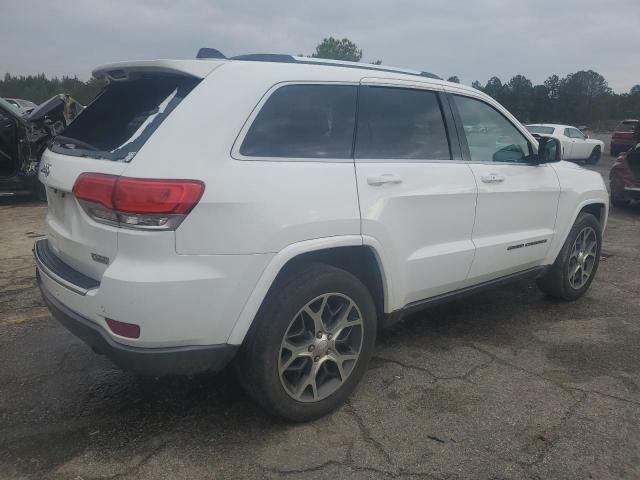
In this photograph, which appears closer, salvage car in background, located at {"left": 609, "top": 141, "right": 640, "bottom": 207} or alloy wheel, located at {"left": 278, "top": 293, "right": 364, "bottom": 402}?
alloy wheel, located at {"left": 278, "top": 293, "right": 364, "bottom": 402}

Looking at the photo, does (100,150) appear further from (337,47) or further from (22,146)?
(337,47)

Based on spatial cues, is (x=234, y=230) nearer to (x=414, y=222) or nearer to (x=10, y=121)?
(x=414, y=222)

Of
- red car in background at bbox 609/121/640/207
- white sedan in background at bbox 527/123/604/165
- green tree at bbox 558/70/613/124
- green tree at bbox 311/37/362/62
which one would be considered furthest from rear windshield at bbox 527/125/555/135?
green tree at bbox 311/37/362/62

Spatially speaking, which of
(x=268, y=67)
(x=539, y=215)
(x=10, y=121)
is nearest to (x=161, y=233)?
(x=268, y=67)

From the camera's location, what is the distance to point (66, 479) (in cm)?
243

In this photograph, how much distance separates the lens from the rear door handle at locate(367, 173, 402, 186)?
298cm

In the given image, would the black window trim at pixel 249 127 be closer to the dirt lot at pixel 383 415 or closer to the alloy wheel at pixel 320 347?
the alloy wheel at pixel 320 347

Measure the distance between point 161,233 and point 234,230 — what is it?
31cm

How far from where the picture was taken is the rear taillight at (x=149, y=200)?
2311 mm

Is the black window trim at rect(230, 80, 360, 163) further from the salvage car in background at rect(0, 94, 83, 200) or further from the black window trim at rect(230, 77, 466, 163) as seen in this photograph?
the salvage car in background at rect(0, 94, 83, 200)

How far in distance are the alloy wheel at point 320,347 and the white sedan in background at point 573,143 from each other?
17.6 meters

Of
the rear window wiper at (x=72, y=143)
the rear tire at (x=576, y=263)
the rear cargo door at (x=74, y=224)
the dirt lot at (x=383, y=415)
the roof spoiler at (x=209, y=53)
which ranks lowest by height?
the dirt lot at (x=383, y=415)

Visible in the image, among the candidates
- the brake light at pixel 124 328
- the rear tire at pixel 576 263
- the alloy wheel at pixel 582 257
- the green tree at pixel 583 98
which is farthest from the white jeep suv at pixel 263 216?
the green tree at pixel 583 98

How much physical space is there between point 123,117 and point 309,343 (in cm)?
150
